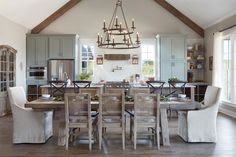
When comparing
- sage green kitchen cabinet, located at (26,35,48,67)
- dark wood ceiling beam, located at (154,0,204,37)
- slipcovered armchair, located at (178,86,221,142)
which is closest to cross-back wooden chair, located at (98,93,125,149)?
slipcovered armchair, located at (178,86,221,142)

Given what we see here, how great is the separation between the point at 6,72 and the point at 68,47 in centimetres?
257

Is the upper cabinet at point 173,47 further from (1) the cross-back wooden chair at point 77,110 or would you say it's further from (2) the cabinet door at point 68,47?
(1) the cross-back wooden chair at point 77,110

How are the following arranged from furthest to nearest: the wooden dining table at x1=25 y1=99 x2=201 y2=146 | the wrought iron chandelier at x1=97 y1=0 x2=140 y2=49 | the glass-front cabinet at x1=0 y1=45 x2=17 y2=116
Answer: the glass-front cabinet at x1=0 y1=45 x2=17 y2=116 < the wrought iron chandelier at x1=97 y1=0 x2=140 y2=49 < the wooden dining table at x1=25 y1=99 x2=201 y2=146

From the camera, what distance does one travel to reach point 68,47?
34.2 ft

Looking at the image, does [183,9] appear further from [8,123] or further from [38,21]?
[8,123]

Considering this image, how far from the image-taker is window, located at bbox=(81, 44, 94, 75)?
36.0ft

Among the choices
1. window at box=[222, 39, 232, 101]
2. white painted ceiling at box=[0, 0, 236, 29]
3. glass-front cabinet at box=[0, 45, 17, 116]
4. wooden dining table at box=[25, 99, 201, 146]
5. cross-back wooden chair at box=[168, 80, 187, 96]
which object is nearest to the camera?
wooden dining table at box=[25, 99, 201, 146]

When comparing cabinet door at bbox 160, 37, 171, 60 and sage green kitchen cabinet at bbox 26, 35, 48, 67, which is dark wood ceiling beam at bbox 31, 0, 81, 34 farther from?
cabinet door at bbox 160, 37, 171, 60

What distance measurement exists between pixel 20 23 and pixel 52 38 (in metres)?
1.24

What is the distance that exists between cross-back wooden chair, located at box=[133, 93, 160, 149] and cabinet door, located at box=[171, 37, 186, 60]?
5.82 metres

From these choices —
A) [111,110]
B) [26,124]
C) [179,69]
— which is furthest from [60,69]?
[111,110]

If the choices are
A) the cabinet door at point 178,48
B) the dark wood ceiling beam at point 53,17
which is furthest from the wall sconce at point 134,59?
the dark wood ceiling beam at point 53,17

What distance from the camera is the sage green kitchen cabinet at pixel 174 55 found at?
10456 mm

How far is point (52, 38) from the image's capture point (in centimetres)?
1046
